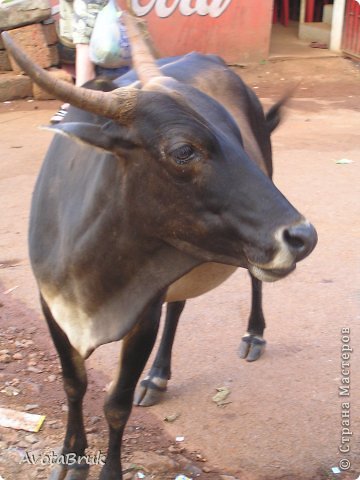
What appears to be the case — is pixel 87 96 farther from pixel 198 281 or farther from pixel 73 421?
pixel 73 421

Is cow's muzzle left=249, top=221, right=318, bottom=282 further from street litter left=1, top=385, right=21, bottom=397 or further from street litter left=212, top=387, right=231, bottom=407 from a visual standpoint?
street litter left=1, top=385, right=21, bottom=397

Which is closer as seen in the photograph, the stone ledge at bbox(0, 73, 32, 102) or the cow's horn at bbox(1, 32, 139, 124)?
the cow's horn at bbox(1, 32, 139, 124)

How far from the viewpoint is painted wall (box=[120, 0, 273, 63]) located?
8688 millimetres

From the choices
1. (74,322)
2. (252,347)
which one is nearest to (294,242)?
(74,322)

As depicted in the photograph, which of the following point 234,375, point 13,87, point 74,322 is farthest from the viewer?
point 13,87

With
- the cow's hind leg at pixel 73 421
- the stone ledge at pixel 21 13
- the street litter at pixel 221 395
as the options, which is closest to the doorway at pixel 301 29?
the stone ledge at pixel 21 13

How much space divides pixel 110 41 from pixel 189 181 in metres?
2.78

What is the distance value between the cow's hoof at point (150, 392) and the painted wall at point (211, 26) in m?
5.93

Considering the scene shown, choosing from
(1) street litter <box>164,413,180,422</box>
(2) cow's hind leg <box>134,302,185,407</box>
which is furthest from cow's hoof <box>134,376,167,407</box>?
(1) street litter <box>164,413,180,422</box>

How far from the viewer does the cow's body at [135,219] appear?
2.11 m

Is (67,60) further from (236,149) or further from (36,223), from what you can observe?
(236,149)

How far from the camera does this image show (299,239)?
6.79 feet

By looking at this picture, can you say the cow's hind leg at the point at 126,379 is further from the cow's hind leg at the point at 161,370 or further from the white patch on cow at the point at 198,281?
the cow's hind leg at the point at 161,370

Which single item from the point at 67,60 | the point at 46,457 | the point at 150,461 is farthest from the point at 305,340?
the point at 67,60
